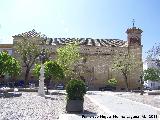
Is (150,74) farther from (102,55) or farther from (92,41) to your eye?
(92,41)

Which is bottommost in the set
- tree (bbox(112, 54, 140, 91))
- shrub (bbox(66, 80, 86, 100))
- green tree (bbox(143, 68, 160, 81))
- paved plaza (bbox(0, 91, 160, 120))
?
paved plaza (bbox(0, 91, 160, 120))

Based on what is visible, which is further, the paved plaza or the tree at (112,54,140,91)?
the tree at (112,54,140,91)

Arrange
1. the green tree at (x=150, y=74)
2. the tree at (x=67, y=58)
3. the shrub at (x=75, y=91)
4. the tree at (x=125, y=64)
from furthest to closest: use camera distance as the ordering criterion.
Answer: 1. the green tree at (x=150, y=74)
2. the tree at (x=125, y=64)
3. the tree at (x=67, y=58)
4. the shrub at (x=75, y=91)

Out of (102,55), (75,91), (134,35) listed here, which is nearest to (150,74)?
(134,35)

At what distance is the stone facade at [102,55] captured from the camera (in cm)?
6769

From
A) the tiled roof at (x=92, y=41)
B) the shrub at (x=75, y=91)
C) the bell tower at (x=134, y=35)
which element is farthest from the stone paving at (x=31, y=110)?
the tiled roof at (x=92, y=41)

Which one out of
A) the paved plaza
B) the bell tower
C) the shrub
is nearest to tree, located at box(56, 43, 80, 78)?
the bell tower

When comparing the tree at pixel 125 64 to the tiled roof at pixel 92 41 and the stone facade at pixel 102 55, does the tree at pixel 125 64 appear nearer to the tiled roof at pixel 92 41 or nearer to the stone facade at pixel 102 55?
the stone facade at pixel 102 55

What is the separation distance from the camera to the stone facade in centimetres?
6769

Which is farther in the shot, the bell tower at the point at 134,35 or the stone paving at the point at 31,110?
the bell tower at the point at 134,35

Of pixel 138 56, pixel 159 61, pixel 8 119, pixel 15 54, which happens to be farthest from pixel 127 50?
pixel 8 119

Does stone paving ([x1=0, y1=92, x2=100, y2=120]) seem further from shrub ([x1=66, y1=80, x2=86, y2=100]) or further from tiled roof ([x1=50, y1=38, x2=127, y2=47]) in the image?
tiled roof ([x1=50, y1=38, x2=127, y2=47])

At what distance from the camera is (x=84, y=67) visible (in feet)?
224

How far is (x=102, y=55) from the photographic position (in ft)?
230
